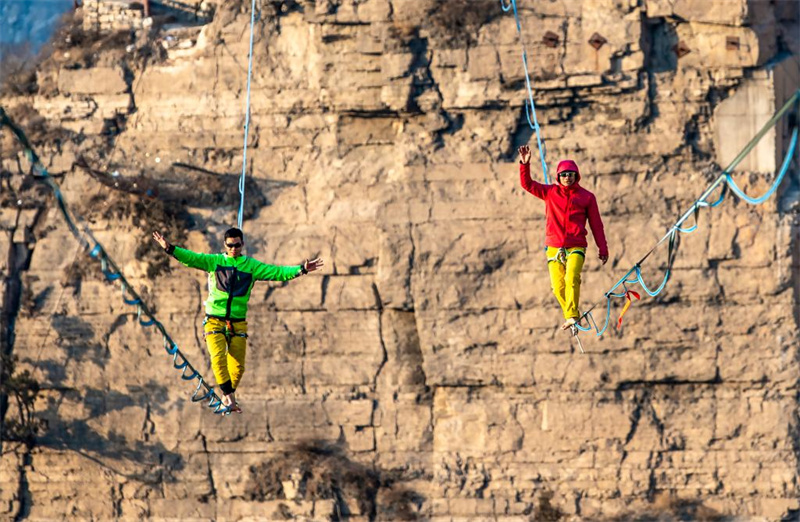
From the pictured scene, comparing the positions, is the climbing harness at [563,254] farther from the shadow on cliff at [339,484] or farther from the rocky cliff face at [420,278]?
the shadow on cliff at [339,484]

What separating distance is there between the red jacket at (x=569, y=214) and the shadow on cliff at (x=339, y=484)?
11055 millimetres

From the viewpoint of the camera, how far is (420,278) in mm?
28594

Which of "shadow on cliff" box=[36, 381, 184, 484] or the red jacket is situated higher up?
the red jacket

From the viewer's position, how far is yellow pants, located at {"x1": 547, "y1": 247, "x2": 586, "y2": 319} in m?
18.3

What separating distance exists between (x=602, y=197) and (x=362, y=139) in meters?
3.80

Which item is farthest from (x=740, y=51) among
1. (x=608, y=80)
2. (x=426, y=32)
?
(x=426, y=32)

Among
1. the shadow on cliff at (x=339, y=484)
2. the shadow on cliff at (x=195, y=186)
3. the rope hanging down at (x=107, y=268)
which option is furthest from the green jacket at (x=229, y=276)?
the shadow on cliff at (x=195, y=186)

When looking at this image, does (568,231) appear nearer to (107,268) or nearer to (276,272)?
(276,272)

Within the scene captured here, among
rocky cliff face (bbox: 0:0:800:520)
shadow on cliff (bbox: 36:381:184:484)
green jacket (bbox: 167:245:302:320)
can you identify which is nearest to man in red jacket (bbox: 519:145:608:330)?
green jacket (bbox: 167:245:302:320)

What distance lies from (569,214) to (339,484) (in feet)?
37.8

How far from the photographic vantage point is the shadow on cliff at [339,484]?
2866cm

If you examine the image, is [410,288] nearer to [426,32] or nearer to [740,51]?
[426,32]

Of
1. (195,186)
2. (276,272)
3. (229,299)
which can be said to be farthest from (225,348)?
(195,186)

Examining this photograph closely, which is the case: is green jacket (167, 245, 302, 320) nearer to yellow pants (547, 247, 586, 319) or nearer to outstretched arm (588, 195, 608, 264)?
yellow pants (547, 247, 586, 319)
